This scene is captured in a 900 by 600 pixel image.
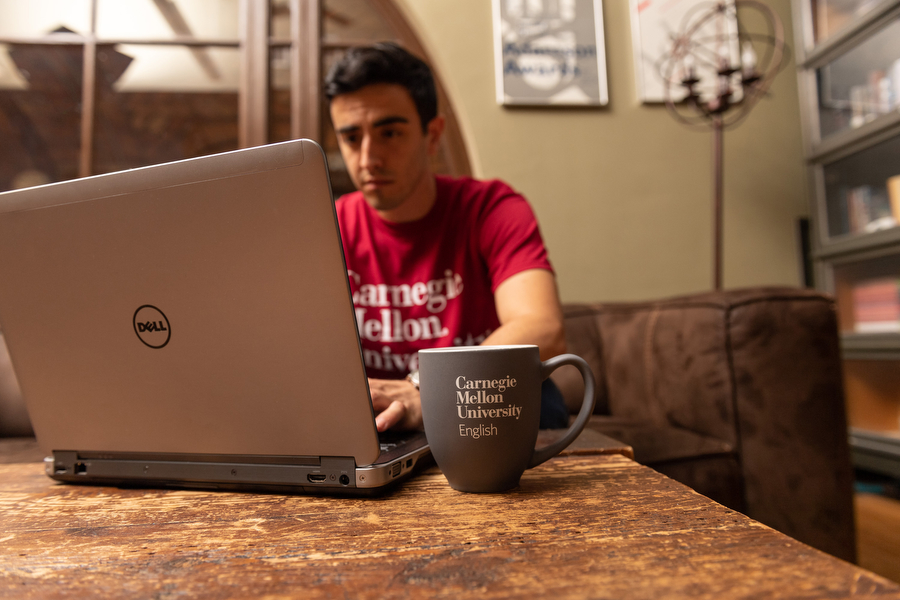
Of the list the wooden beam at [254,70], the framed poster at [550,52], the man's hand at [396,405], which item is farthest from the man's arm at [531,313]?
the wooden beam at [254,70]

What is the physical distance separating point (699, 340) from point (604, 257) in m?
0.96

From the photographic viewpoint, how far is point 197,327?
16.9 inches

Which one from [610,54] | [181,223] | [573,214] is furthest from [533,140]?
[181,223]

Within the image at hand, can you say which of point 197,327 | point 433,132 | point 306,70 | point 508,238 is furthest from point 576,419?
point 306,70

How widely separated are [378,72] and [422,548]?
96cm

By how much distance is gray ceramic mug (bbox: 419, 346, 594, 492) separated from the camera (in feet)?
1.34

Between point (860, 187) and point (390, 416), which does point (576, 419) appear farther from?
point (860, 187)

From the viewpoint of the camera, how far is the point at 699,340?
4.30ft

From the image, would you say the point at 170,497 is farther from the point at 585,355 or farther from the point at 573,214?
the point at 573,214

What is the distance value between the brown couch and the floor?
0.23 meters

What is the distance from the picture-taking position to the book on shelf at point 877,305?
6.87 ft

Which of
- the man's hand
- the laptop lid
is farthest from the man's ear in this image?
the laptop lid

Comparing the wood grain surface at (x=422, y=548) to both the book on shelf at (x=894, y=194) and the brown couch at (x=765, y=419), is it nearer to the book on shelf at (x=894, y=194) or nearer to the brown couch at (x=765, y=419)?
the brown couch at (x=765, y=419)

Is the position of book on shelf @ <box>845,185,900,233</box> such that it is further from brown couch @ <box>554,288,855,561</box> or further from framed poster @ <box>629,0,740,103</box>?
brown couch @ <box>554,288,855,561</box>
